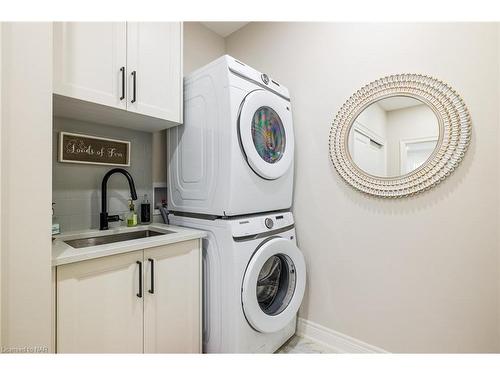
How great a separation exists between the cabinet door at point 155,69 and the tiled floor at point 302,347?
5.67 feet

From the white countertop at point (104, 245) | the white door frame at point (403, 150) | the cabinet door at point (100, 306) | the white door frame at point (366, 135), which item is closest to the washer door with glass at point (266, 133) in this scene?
the white door frame at point (366, 135)

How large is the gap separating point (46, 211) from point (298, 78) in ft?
5.91

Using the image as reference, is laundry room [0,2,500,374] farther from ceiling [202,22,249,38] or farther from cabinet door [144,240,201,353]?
ceiling [202,22,249,38]

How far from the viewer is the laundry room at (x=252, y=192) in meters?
0.94

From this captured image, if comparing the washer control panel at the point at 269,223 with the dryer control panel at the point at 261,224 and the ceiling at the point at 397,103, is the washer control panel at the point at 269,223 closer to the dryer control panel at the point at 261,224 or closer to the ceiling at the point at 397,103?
the dryer control panel at the point at 261,224

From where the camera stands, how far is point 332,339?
69.5 inches

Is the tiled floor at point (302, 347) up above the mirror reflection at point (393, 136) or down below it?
below

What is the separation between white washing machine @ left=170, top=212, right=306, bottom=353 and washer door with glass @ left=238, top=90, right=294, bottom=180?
0.34m

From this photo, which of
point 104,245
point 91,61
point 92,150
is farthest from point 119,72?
point 104,245

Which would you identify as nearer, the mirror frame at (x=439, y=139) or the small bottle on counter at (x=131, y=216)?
the mirror frame at (x=439, y=139)

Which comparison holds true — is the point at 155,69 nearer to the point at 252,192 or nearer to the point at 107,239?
the point at 252,192

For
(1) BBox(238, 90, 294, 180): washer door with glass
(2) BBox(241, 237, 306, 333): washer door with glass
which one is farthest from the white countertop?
(1) BBox(238, 90, 294, 180): washer door with glass
